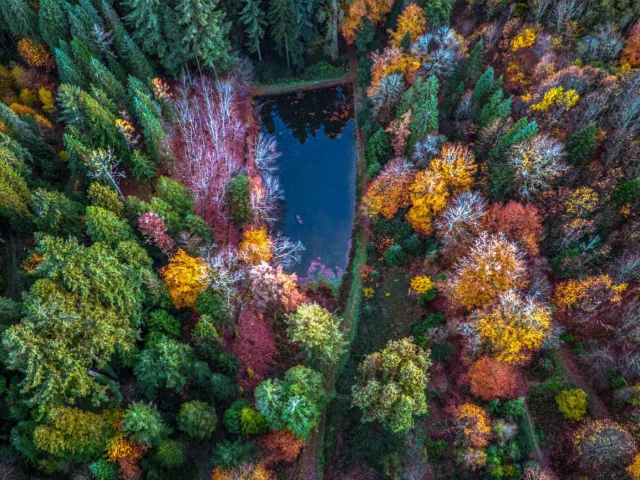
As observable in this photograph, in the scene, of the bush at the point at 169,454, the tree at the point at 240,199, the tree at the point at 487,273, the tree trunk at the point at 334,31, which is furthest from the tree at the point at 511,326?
the tree trunk at the point at 334,31

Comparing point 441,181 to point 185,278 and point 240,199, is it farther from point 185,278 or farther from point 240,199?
point 185,278

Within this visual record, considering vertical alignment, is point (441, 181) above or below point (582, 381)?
above

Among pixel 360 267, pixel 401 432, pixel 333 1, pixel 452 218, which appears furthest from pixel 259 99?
pixel 401 432

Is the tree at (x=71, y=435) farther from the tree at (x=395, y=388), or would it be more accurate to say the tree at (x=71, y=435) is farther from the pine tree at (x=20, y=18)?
the pine tree at (x=20, y=18)

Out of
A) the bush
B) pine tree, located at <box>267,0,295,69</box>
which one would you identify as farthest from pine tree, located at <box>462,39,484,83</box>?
the bush

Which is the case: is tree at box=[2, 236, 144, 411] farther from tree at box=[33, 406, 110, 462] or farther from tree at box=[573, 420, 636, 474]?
tree at box=[573, 420, 636, 474]

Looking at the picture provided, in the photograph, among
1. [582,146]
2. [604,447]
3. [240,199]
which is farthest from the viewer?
[240,199]

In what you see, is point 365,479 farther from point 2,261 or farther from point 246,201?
point 2,261

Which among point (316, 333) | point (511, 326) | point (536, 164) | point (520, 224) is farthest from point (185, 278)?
point (536, 164)
